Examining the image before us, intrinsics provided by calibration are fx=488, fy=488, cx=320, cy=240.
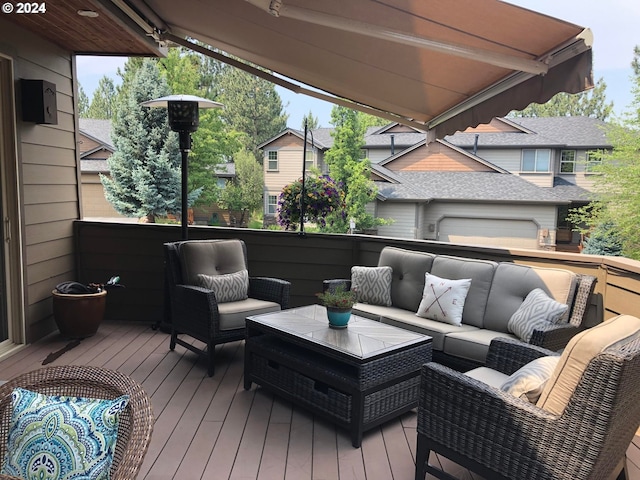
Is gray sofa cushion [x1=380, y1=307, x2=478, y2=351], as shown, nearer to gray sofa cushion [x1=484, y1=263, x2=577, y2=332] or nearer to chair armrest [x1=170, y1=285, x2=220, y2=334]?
gray sofa cushion [x1=484, y1=263, x2=577, y2=332]

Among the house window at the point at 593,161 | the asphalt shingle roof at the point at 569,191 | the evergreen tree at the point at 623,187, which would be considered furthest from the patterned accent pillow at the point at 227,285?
the asphalt shingle roof at the point at 569,191

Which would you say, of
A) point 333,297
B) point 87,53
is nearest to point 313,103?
point 87,53

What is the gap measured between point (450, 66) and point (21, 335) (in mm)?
4186

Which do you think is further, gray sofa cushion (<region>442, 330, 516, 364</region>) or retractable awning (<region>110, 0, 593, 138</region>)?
gray sofa cushion (<region>442, 330, 516, 364</region>)

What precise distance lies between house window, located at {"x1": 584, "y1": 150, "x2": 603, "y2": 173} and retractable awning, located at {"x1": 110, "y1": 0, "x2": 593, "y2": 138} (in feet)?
42.2

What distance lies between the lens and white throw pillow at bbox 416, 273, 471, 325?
148 inches

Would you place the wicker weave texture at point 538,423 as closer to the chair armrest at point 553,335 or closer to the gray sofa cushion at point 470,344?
the chair armrest at point 553,335

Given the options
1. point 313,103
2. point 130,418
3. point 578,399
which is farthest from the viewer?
point 313,103

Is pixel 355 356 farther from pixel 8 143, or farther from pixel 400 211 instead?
pixel 400 211

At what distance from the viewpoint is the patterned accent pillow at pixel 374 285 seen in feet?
14.0

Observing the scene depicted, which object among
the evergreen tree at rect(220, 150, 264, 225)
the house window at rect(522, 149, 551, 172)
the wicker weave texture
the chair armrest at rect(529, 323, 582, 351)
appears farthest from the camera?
the evergreen tree at rect(220, 150, 264, 225)

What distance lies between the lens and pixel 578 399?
1.80 meters

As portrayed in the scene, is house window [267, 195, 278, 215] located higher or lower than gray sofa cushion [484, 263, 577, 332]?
higher

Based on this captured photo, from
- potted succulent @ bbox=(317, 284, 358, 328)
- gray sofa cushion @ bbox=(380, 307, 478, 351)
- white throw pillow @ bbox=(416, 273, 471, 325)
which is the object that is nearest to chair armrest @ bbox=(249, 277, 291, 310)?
gray sofa cushion @ bbox=(380, 307, 478, 351)
